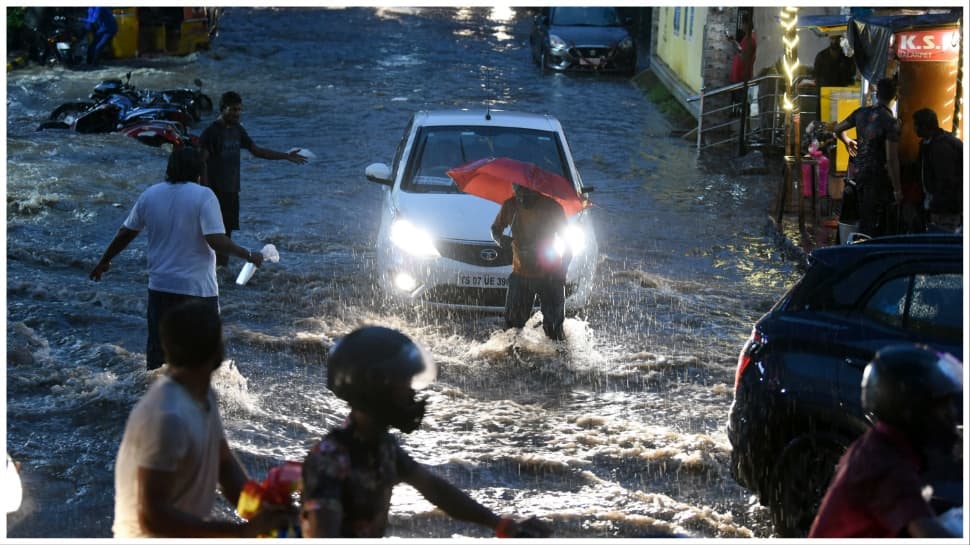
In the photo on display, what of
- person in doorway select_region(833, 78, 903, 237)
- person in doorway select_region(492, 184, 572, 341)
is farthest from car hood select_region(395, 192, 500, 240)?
person in doorway select_region(833, 78, 903, 237)

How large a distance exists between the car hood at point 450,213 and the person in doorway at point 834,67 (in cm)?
930

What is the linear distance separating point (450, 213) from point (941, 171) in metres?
3.90

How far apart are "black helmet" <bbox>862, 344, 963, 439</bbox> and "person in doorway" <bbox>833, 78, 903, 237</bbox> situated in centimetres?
881

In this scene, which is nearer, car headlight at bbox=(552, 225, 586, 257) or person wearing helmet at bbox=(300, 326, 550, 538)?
person wearing helmet at bbox=(300, 326, 550, 538)

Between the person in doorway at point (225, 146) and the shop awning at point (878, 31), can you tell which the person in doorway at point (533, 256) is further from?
the shop awning at point (878, 31)

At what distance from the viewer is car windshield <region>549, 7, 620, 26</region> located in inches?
1235

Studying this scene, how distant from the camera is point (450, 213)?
1038cm

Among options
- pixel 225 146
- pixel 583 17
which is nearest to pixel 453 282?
pixel 225 146

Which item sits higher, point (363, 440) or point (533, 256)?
point (363, 440)

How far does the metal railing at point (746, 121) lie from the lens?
19.9m

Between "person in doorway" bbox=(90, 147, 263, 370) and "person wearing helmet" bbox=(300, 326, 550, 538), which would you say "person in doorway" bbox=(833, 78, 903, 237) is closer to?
"person in doorway" bbox=(90, 147, 263, 370)

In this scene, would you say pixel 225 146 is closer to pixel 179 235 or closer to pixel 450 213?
pixel 450 213

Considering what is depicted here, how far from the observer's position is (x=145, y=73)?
30062 mm

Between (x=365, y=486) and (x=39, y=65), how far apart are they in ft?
96.2
